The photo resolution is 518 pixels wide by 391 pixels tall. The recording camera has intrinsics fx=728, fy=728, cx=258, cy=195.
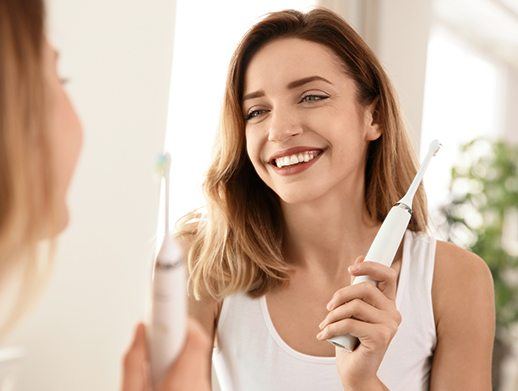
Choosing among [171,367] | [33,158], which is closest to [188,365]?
[171,367]

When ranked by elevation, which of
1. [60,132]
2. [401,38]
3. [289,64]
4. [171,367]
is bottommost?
[171,367]

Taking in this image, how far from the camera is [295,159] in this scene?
2.56 ft

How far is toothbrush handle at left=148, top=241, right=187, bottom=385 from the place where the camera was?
0.31 meters

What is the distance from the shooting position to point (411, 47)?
5.79ft

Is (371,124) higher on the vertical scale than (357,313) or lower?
higher

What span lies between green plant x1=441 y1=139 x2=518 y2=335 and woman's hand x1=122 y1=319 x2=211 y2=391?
199 centimetres

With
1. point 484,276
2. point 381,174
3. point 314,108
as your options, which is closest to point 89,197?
point 314,108

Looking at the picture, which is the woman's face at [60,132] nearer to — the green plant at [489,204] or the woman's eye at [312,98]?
the woman's eye at [312,98]

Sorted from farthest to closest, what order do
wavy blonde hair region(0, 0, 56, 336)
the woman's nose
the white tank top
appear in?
the white tank top → the woman's nose → wavy blonde hair region(0, 0, 56, 336)

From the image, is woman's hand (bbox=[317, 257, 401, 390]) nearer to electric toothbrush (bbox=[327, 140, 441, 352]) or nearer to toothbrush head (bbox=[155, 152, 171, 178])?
electric toothbrush (bbox=[327, 140, 441, 352])

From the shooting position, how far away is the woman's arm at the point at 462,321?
85 centimetres

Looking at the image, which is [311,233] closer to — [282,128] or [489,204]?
[282,128]

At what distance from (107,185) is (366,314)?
0.92 ft

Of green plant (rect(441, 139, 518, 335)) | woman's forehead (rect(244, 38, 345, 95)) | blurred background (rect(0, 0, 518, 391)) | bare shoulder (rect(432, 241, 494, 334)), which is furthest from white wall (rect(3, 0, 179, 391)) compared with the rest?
green plant (rect(441, 139, 518, 335))
